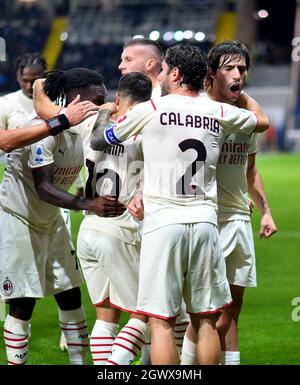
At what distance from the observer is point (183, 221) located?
15.6 feet

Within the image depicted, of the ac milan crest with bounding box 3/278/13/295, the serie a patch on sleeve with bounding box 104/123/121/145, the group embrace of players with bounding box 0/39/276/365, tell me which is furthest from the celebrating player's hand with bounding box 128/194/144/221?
the ac milan crest with bounding box 3/278/13/295

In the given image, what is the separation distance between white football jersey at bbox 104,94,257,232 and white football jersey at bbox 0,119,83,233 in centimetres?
72

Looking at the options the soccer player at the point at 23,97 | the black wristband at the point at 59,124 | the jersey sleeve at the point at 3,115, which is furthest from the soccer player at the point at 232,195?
the jersey sleeve at the point at 3,115

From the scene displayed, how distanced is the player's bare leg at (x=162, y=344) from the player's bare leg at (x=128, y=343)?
0.81ft

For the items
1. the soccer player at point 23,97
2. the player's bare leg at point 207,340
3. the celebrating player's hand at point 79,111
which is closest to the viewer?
the player's bare leg at point 207,340

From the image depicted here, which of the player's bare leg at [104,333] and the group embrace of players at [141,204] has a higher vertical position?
the group embrace of players at [141,204]

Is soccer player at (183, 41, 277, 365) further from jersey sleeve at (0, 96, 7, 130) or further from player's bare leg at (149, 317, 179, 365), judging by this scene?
jersey sleeve at (0, 96, 7, 130)

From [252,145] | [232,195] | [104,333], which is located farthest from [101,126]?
[104,333]

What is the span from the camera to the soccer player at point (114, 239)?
5090mm

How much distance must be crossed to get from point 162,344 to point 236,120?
4.32ft

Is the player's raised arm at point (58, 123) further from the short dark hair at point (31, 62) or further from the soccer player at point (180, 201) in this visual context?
the short dark hair at point (31, 62)

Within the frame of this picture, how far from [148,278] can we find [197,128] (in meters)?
0.86

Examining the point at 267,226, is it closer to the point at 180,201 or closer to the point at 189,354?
the point at 189,354

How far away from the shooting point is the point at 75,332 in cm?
574
